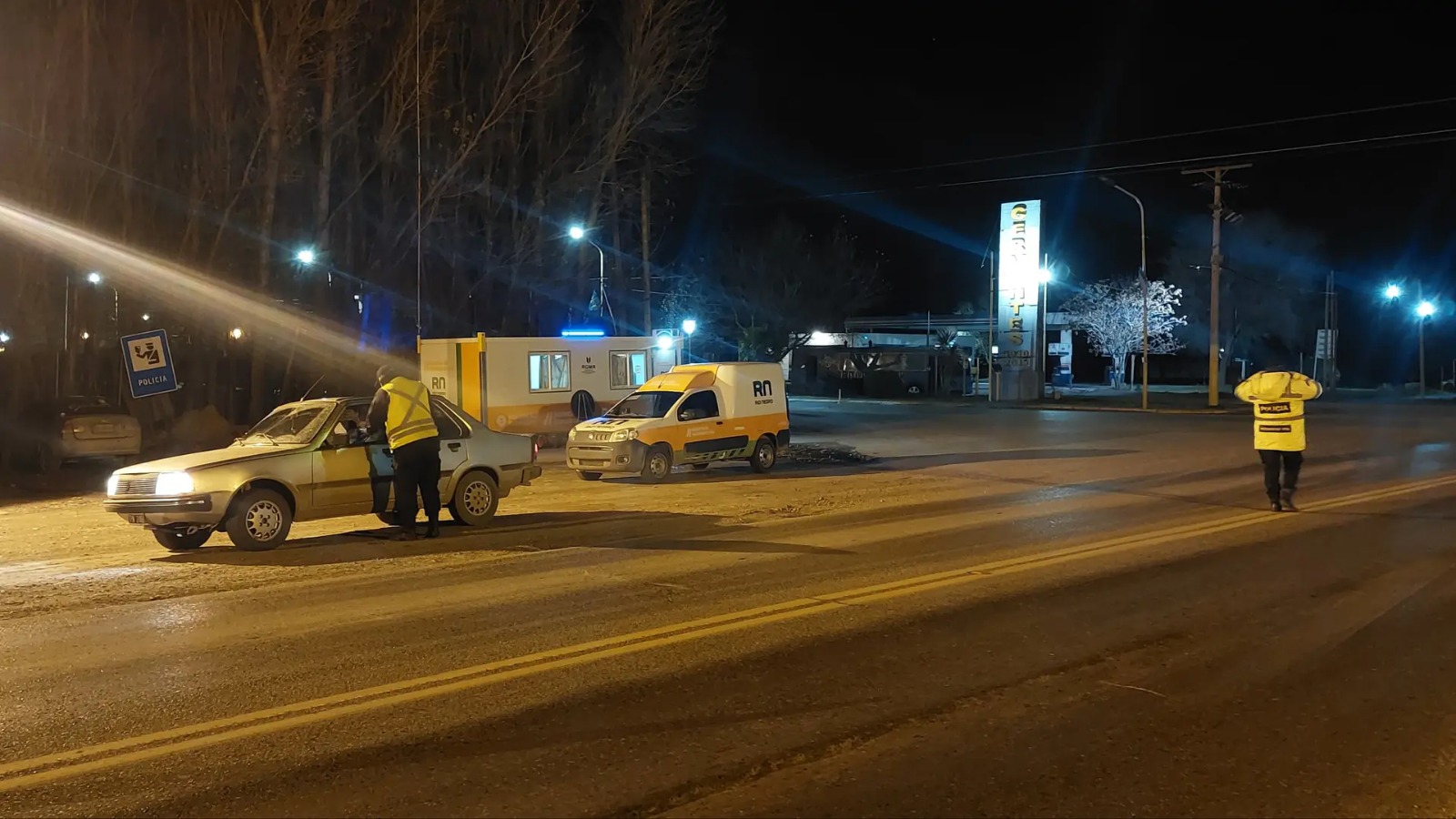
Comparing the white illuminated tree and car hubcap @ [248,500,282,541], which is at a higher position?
the white illuminated tree

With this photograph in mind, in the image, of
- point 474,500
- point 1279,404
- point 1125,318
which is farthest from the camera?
point 1125,318

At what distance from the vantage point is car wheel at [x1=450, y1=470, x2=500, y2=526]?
41.3 ft

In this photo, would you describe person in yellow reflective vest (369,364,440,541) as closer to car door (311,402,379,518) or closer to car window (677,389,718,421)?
car door (311,402,379,518)

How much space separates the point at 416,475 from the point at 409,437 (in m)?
0.41

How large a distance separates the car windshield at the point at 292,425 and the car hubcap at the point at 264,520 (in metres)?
0.78

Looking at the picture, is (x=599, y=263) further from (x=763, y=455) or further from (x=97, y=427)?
(x=763, y=455)

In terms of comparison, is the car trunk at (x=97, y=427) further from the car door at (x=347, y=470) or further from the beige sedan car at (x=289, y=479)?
the car door at (x=347, y=470)

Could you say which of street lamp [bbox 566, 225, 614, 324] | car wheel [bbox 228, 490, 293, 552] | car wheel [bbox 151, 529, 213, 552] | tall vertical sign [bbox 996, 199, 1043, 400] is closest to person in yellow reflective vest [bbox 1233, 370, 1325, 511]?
car wheel [bbox 228, 490, 293, 552]

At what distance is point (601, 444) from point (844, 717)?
1304 centimetres

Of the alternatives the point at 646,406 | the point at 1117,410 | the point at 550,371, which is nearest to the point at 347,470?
the point at 646,406

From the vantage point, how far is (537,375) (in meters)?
25.8

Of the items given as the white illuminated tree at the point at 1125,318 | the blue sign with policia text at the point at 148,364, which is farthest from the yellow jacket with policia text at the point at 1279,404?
the white illuminated tree at the point at 1125,318

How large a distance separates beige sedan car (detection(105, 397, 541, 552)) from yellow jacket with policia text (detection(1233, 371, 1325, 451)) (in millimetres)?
9081

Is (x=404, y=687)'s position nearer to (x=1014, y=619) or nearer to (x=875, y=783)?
(x=875, y=783)
